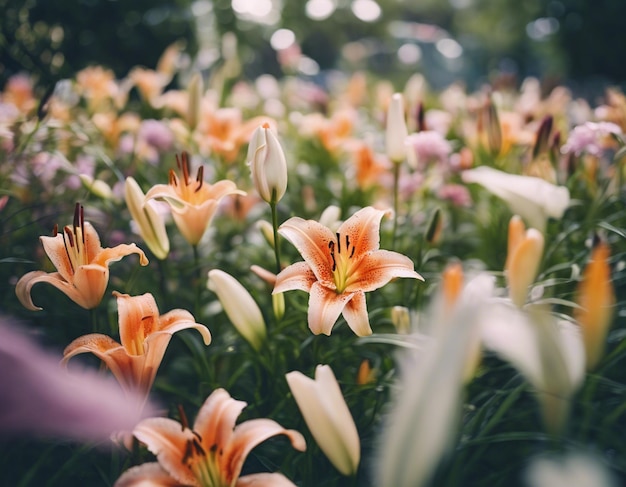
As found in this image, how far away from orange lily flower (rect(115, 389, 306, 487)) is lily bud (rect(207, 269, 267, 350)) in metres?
0.19

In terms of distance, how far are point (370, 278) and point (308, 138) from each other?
5.11 feet

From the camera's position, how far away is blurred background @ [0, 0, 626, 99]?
184cm

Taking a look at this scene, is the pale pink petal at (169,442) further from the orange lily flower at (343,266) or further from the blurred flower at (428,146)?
the blurred flower at (428,146)

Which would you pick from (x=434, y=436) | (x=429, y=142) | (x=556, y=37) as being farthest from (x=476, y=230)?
(x=556, y=37)

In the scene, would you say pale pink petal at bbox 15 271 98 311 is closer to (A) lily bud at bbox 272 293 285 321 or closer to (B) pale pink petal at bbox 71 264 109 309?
(B) pale pink petal at bbox 71 264 109 309

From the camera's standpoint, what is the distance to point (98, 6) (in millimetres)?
3393

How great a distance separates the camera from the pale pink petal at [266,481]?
1.78ft

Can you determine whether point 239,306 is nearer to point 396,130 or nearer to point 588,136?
point 396,130

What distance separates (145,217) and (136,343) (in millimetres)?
241

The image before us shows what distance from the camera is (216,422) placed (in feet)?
1.92

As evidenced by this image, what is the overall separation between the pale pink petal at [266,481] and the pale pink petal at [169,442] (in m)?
0.05

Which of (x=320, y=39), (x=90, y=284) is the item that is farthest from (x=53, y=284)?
(x=320, y=39)

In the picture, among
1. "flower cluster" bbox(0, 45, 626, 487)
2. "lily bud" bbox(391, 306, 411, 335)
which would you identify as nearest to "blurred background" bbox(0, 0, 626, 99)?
"flower cluster" bbox(0, 45, 626, 487)

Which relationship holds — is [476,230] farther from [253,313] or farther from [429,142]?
[253,313]
